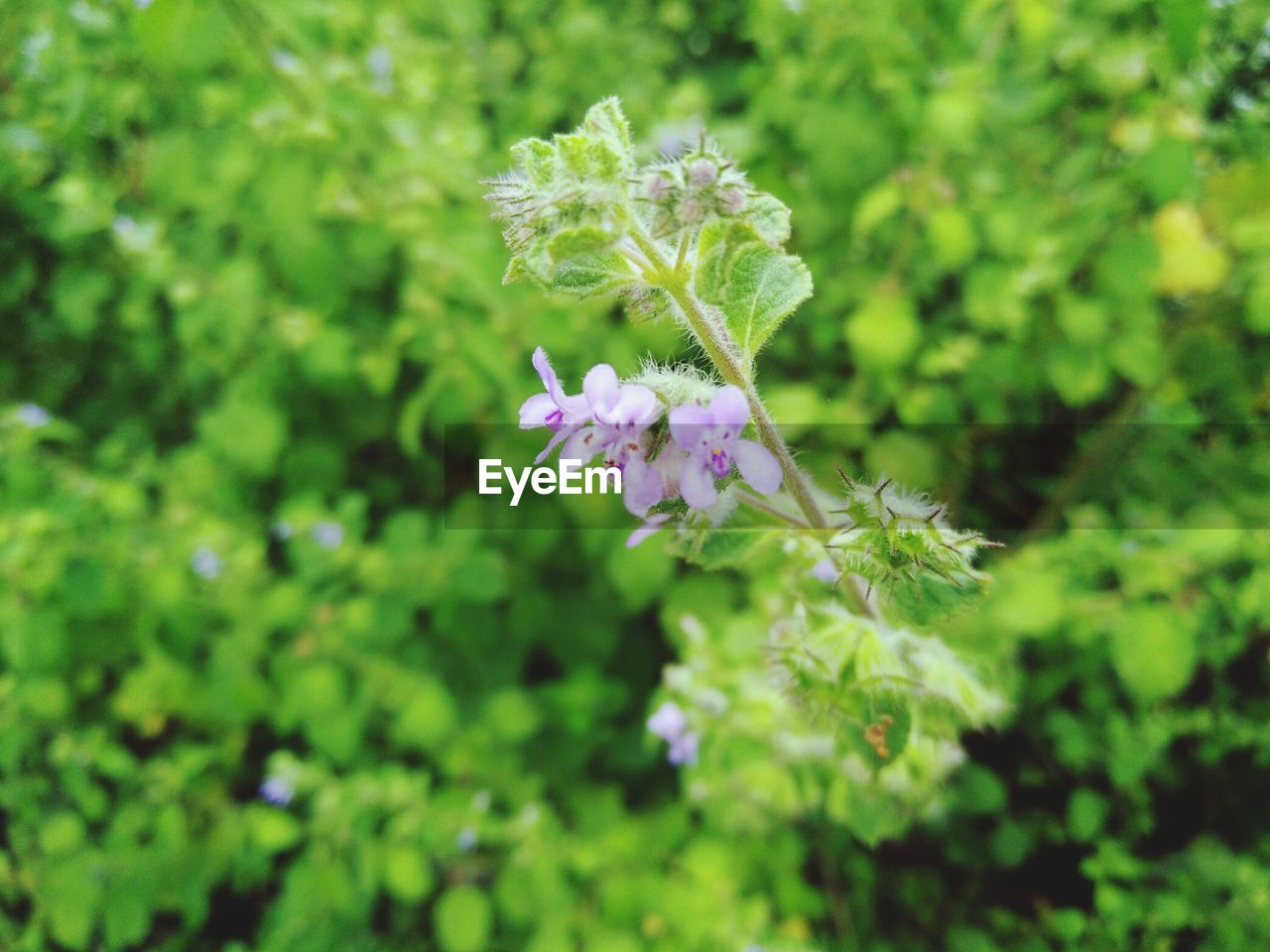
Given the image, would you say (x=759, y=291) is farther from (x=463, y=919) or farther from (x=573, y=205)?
(x=463, y=919)

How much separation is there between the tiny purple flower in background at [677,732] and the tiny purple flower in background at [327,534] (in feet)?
3.85

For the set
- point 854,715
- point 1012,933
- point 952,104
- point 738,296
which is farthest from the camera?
point 952,104

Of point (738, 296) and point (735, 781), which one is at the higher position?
point (738, 296)

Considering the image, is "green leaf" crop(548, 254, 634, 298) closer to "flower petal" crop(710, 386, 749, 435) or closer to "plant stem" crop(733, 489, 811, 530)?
"flower petal" crop(710, 386, 749, 435)

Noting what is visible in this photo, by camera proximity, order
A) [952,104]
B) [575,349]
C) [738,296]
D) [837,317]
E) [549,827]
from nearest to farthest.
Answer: [738,296], [952,104], [549,827], [575,349], [837,317]

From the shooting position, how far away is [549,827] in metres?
2.20

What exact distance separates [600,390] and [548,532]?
1.85 meters

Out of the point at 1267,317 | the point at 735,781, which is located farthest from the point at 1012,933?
the point at 1267,317

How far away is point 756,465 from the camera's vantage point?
83cm

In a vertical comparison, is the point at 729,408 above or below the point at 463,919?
above

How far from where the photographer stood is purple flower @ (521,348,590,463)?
862 millimetres

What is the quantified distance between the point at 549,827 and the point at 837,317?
1.87 m

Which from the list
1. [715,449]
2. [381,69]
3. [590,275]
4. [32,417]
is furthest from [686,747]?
[381,69]

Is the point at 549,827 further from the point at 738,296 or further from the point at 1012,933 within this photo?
the point at 738,296
